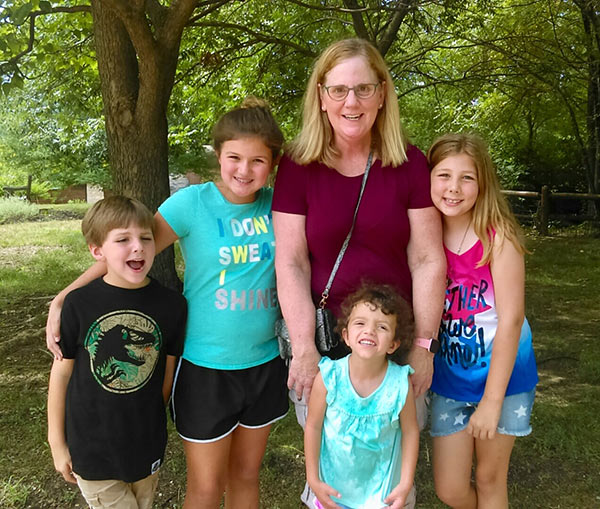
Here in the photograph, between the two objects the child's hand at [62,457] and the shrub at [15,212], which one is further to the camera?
the shrub at [15,212]

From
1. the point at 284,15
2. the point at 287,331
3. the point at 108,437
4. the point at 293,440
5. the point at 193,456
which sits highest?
the point at 284,15

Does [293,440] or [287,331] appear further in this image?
[293,440]

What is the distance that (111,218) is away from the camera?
196cm

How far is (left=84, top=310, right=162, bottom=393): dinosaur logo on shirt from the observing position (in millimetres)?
1886

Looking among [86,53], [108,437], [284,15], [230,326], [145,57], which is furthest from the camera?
[284,15]

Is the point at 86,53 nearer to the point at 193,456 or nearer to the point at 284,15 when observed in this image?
the point at 284,15

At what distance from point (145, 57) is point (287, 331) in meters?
2.18

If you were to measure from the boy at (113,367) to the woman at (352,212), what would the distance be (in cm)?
50

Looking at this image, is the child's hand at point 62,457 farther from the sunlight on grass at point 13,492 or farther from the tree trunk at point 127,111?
the tree trunk at point 127,111


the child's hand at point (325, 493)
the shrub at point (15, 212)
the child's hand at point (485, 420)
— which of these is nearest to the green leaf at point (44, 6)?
the child's hand at point (325, 493)

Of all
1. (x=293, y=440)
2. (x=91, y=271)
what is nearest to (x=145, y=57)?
(x=91, y=271)

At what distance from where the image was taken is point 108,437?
1.90 metres

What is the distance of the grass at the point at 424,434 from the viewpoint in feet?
9.67

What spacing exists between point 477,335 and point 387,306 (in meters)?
0.44
